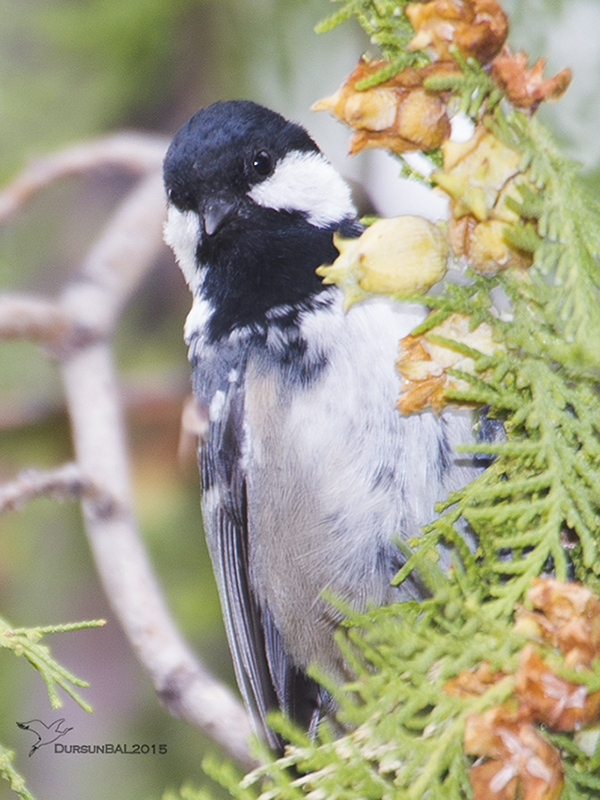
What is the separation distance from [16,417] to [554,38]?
1089mm

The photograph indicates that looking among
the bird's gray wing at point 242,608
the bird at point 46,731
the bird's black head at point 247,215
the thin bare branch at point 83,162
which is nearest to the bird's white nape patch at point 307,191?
the bird's black head at point 247,215

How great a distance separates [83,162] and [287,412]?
2.75 feet

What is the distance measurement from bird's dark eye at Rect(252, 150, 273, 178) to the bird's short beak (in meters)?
0.05

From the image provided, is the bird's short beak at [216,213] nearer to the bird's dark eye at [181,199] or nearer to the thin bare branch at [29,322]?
the bird's dark eye at [181,199]

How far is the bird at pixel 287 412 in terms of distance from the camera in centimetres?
79

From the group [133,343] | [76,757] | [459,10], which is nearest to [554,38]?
[459,10]

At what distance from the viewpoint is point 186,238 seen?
93 centimetres

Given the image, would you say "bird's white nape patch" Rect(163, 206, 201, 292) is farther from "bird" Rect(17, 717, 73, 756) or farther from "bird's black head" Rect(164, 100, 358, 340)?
"bird" Rect(17, 717, 73, 756)

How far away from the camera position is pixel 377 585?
861 mm

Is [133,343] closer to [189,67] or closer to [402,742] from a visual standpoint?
[189,67]

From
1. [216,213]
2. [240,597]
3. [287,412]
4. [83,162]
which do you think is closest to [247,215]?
[216,213]

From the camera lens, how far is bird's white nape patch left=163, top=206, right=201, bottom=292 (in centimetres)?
90

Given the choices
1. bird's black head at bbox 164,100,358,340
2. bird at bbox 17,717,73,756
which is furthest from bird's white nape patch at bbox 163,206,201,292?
bird at bbox 17,717,73,756

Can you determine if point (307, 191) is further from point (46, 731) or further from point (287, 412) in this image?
point (46, 731)
